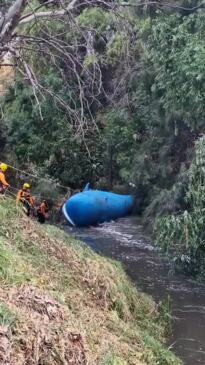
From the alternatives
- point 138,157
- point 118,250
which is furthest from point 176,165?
point 118,250

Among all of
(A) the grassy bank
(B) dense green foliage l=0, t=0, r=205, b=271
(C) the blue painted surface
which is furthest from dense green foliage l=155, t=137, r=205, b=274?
(C) the blue painted surface

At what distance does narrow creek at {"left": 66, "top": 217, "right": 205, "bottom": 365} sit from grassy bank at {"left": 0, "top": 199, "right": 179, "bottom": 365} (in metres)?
0.47

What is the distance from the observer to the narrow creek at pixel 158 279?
8.48 m

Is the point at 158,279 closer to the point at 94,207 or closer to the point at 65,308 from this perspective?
the point at 65,308

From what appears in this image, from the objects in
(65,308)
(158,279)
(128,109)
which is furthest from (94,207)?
(65,308)

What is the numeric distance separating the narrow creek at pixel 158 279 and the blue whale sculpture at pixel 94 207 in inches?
11.5

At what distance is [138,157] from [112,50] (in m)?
3.80

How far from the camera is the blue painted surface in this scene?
18359mm

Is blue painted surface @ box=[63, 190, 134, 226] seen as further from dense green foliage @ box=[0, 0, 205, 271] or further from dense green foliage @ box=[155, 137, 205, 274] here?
dense green foliage @ box=[155, 137, 205, 274]

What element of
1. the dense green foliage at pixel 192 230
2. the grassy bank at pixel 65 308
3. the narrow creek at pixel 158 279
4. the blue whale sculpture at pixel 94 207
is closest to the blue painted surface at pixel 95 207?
the blue whale sculpture at pixel 94 207

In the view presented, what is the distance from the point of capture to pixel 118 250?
15.1 m

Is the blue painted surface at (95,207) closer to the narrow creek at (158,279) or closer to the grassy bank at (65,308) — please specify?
the narrow creek at (158,279)

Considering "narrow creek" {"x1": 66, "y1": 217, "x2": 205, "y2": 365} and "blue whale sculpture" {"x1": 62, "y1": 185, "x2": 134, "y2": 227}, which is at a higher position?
"blue whale sculpture" {"x1": 62, "y1": 185, "x2": 134, "y2": 227}

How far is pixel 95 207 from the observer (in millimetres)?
18750
